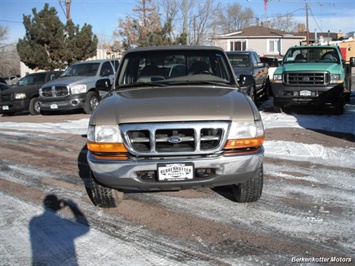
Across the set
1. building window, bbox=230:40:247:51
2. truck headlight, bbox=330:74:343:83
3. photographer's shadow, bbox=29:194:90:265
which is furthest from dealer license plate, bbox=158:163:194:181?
building window, bbox=230:40:247:51

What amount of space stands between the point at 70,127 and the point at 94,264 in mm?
7689

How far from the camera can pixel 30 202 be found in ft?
14.9

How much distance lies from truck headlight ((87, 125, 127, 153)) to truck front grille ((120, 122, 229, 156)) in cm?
7

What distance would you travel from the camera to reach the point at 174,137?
11.5ft

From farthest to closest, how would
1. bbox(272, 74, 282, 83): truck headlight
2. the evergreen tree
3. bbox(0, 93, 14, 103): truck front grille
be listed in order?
the evergreen tree
bbox(0, 93, 14, 103): truck front grille
bbox(272, 74, 282, 83): truck headlight

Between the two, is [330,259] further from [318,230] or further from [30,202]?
[30,202]

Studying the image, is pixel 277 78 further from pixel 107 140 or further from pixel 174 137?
pixel 107 140

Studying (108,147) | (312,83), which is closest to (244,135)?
(108,147)

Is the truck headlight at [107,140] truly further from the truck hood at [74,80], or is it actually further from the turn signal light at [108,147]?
the truck hood at [74,80]

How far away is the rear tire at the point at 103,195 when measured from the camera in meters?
3.97

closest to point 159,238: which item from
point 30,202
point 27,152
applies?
point 30,202

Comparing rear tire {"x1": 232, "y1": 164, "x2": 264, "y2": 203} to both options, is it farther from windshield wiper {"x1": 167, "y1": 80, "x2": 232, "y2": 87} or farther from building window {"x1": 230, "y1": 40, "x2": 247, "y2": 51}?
building window {"x1": 230, "y1": 40, "x2": 247, "y2": 51}

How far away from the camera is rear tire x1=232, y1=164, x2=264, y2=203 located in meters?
3.95

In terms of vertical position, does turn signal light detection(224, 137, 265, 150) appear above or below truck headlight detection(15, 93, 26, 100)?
below
